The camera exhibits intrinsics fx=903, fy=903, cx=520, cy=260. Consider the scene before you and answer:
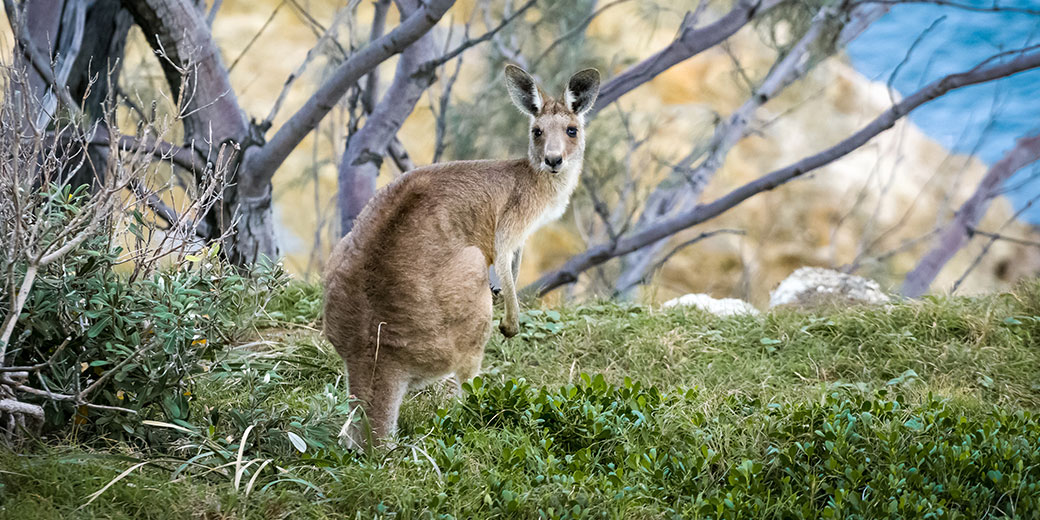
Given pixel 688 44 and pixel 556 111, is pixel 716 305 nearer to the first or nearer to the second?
pixel 688 44

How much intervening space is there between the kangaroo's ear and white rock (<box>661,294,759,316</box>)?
1.62 m

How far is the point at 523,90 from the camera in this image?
4043 mm

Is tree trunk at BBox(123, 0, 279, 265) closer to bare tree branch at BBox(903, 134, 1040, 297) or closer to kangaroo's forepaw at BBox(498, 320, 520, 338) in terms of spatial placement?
kangaroo's forepaw at BBox(498, 320, 520, 338)

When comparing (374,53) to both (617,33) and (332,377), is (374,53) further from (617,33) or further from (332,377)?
(617,33)

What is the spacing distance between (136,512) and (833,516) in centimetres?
199

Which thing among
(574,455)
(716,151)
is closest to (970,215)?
(716,151)

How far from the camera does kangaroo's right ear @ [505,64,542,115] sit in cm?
399

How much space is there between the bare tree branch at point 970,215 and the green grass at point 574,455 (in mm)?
5187

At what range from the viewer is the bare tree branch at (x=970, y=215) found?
9.02m

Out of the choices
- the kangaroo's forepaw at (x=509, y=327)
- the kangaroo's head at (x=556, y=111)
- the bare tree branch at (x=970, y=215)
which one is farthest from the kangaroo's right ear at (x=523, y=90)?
the bare tree branch at (x=970, y=215)

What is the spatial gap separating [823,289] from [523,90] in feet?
9.29

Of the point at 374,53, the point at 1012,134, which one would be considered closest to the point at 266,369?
the point at 374,53

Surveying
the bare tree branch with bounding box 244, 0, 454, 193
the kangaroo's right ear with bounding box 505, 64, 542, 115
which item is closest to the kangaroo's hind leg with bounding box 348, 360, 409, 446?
the kangaroo's right ear with bounding box 505, 64, 542, 115

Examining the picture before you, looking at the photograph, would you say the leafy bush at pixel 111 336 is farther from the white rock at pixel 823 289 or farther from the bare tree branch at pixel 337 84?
the white rock at pixel 823 289
